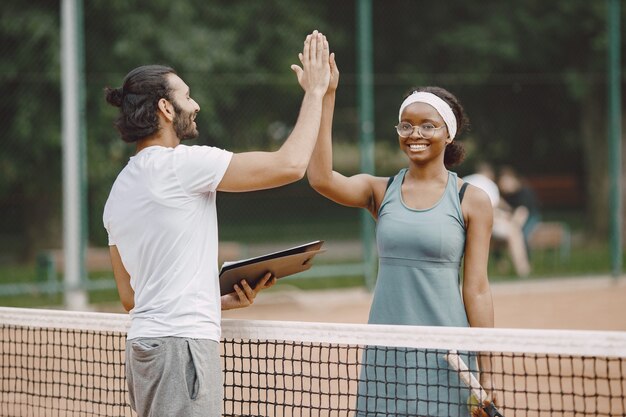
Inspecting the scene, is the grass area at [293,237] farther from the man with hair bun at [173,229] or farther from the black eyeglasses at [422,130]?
the man with hair bun at [173,229]

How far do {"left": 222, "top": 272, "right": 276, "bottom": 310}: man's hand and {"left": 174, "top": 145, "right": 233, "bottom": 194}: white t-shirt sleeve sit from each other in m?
0.54

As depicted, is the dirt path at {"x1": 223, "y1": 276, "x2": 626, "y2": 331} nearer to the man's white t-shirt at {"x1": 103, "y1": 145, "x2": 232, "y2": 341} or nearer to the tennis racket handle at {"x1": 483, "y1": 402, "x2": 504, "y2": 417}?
the tennis racket handle at {"x1": 483, "y1": 402, "x2": 504, "y2": 417}

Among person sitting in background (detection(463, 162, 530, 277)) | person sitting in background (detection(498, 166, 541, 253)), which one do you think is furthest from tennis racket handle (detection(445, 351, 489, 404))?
person sitting in background (detection(498, 166, 541, 253))

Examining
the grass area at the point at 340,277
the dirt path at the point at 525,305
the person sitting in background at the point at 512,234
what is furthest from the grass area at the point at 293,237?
the dirt path at the point at 525,305

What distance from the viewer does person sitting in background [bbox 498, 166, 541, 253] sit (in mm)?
17438

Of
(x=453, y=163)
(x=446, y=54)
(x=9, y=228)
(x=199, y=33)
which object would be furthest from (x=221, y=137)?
(x=453, y=163)

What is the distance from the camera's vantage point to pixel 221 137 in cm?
1617

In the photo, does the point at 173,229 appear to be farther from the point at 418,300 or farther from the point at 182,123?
the point at 418,300

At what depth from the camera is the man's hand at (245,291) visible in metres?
3.72

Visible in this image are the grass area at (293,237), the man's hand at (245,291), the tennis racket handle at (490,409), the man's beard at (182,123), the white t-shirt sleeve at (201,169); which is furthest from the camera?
the grass area at (293,237)

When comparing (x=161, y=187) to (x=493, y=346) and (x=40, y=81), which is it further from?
(x=40, y=81)

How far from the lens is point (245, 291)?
12.3ft

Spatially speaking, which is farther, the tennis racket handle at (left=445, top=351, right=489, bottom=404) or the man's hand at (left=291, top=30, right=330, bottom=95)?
the tennis racket handle at (left=445, top=351, right=489, bottom=404)

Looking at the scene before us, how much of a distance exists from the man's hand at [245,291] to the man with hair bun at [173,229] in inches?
12.3
